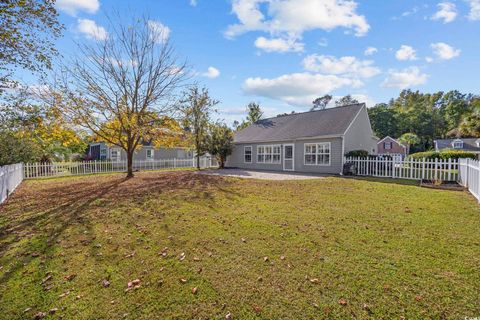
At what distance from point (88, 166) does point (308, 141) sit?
16.6m

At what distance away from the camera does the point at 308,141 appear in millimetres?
17016

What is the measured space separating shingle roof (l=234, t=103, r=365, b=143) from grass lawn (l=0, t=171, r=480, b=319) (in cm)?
1013

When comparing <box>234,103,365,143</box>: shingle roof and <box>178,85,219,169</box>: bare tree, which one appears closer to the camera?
<box>234,103,365,143</box>: shingle roof

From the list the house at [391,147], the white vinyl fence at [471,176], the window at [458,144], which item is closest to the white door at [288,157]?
the white vinyl fence at [471,176]

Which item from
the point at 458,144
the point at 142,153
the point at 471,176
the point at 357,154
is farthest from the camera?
the point at 458,144

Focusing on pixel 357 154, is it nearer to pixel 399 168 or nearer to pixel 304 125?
pixel 399 168

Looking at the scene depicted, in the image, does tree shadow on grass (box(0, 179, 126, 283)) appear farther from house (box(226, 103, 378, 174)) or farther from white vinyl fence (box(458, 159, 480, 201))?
house (box(226, 103, 378, 174))

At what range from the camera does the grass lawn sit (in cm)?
270

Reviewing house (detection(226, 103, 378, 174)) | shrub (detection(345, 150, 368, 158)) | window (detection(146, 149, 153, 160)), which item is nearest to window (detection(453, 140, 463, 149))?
house (detection(226, 103, 378, 174))

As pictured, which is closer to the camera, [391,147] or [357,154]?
[357,154]

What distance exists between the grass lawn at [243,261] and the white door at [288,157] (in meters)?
10.9

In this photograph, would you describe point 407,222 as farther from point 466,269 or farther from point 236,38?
point 236,38

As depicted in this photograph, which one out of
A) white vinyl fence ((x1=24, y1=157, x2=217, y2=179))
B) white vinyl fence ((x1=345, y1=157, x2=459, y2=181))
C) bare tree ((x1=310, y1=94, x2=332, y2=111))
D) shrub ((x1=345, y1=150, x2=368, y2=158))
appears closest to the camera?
white vinyl fence ((x1=345, y1=157, x2=459, y2=181))

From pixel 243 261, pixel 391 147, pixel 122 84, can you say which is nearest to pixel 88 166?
pixel 122 84
